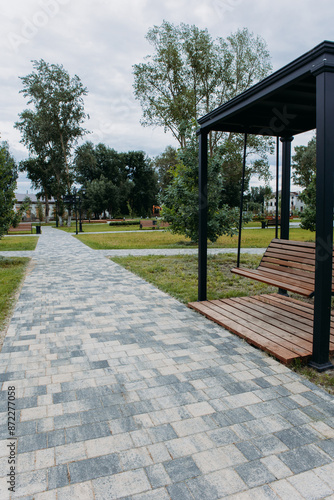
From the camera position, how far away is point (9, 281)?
23.5 feet

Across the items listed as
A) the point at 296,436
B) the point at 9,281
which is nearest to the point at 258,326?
the point at 296,436

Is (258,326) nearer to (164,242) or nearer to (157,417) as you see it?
(157,417)

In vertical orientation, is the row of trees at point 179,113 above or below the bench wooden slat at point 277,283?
above

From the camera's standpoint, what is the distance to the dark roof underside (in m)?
3.00

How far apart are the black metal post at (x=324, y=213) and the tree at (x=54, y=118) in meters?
33.4

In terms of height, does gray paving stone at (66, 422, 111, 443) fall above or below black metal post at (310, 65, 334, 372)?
below

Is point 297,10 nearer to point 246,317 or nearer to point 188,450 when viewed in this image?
point 246,317

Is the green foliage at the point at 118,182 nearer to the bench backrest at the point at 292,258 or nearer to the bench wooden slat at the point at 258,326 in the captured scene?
the bench backrest at the point at 292,258

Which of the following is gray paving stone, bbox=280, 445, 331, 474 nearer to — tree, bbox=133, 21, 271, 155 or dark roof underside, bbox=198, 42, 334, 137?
dark roof underside, bbox=198, 42, 334, 137

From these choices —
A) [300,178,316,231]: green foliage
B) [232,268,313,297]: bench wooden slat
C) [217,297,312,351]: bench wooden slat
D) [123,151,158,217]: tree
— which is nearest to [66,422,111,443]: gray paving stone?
[217,297,312,351]: bench wooden slat

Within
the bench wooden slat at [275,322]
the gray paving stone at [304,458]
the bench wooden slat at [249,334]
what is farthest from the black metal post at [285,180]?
the gray paving stone at [304,458]

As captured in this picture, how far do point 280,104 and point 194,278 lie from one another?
4.02 meters

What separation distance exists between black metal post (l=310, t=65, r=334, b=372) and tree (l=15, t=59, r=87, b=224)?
33411 millimetres

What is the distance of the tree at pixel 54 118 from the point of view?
104 feet
